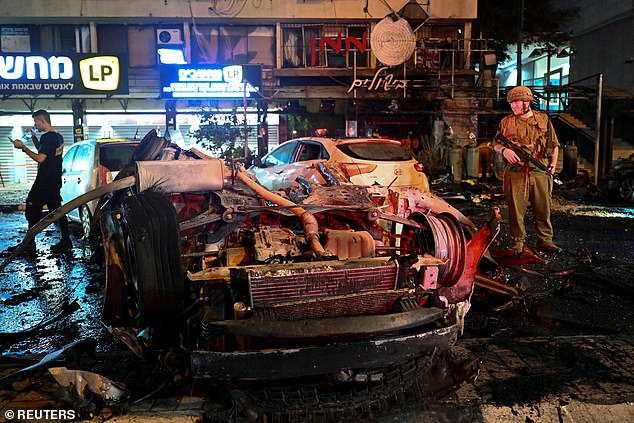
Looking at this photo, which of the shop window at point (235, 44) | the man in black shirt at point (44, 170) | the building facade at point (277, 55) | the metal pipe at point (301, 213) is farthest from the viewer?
the shop window at point (235, 44)

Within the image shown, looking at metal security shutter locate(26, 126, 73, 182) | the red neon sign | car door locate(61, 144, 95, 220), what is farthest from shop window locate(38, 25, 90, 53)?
car door locate(61, 144, 95, 220)

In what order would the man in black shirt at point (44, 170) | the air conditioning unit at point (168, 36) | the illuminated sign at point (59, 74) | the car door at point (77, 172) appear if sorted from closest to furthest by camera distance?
the man in black shirt at point (44, 170)
the car door at point (77, 172)
the illuminated sign at point (59, 74)
the air conditioning unit at point (168, 36)

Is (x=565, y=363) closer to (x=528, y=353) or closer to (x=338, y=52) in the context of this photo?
(x=528, y=353)

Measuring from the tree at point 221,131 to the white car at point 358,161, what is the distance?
25.1 ft

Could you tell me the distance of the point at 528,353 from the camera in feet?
12.9

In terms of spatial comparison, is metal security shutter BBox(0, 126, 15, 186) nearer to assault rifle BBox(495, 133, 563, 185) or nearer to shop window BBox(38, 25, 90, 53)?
shop window BBox(38, 25, 90, 53)

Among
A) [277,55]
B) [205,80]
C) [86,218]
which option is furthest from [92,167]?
[277,55]

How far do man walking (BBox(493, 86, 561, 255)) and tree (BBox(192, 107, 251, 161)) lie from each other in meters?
11.4

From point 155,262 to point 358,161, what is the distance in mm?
6237

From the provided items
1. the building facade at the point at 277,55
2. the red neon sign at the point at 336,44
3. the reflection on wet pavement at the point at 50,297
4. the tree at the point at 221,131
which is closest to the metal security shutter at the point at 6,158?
the building facade at the point at 277,55

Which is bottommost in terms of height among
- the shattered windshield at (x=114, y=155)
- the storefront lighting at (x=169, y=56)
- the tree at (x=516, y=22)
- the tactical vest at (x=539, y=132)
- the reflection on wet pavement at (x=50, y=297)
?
A: the reflection on wet pavement at (x=50, y=297)

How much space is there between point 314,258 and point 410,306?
63 centimetres

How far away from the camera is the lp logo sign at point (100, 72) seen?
15664 mm

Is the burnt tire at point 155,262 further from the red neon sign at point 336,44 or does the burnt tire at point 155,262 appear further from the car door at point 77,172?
the red neon sign at point 336,44
